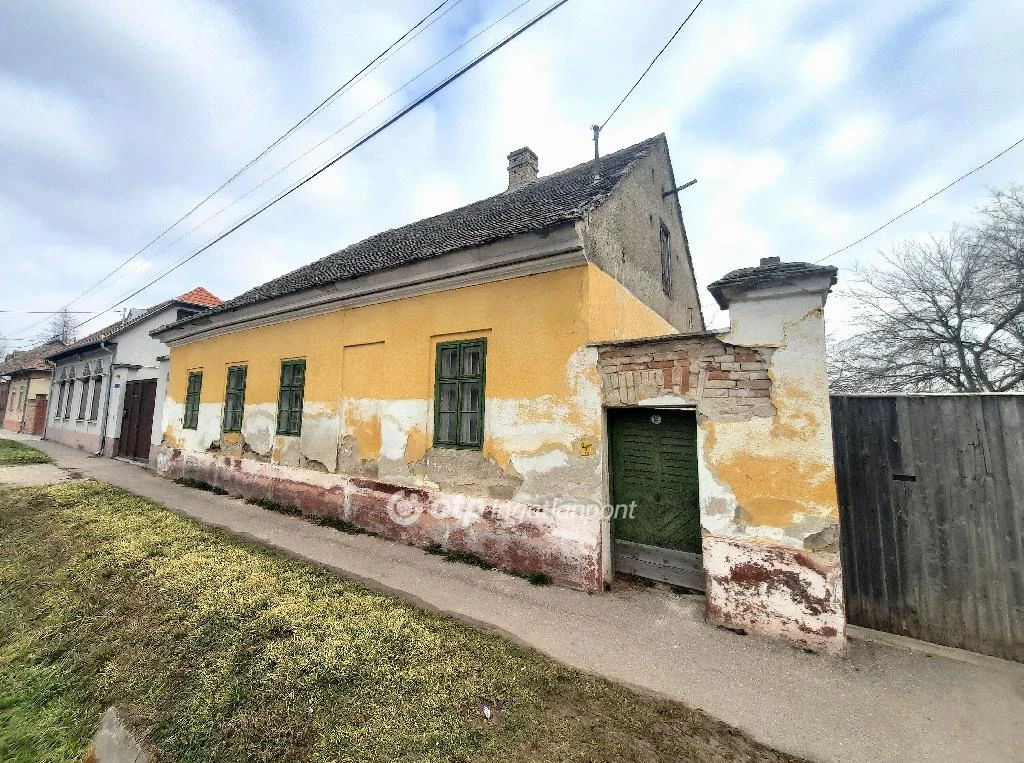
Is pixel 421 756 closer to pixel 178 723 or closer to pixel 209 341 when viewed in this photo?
pixel 178 723

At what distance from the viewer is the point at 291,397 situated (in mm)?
8320

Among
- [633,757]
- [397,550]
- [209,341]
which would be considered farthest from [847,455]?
[209,341]

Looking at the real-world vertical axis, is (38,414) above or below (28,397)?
below

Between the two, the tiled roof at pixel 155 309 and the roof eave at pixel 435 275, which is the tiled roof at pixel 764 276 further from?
the tiled roof at pixel 155 309

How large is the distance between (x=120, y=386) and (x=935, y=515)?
2020 centimetres

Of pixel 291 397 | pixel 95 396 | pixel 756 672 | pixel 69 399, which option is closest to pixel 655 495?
pixel 756 672

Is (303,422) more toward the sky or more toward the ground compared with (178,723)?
more toward the sky

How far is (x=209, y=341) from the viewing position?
1062 cm

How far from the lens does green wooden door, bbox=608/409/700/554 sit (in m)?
4.70

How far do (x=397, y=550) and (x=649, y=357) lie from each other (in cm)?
420

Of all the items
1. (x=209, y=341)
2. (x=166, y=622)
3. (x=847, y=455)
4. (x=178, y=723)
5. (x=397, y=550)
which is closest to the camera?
(x=178, y=723)

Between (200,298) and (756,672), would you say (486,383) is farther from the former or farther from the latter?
(200,298)

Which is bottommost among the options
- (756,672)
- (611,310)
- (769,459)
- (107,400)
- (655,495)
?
(756,672)

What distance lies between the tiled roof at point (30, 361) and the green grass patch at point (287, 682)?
2366 cm
